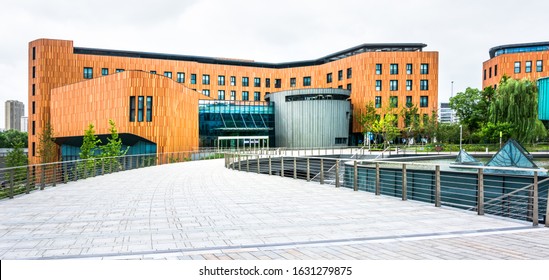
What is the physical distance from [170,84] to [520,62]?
56.9 m

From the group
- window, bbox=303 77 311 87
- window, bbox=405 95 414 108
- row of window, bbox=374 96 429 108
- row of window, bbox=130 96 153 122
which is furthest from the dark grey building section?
row of window, bbox=130 96 153 122

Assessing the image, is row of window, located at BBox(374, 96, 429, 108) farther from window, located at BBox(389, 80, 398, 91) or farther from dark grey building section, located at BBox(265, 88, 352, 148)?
dark grey building section, located at BBox(265, 88, 352, 148)

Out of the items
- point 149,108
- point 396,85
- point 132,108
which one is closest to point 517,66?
point 396,85

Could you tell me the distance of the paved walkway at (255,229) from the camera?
5703mm

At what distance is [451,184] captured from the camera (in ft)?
53.0

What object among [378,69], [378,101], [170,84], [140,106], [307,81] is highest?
[378,69]

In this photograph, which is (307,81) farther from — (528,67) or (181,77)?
(528,67)

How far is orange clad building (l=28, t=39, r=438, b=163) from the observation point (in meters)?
38.3

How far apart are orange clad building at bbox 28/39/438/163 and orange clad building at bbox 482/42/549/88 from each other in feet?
54.6

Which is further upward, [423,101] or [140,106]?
[423,101]

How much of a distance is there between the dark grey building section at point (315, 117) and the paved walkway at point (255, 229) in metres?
46.1

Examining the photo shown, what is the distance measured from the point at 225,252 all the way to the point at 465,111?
60.2 metres

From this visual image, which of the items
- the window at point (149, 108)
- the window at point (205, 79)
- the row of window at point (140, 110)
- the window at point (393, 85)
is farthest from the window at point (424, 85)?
the row of window at point (140, 110)

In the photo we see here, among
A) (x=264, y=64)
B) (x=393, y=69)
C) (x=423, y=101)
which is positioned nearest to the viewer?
(x=393, y=69)
